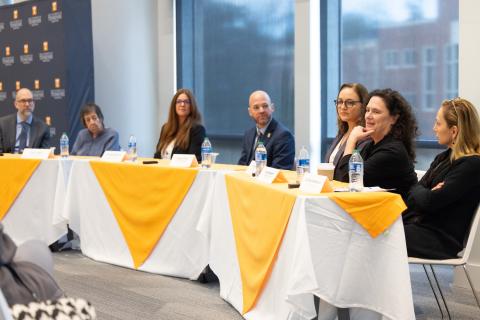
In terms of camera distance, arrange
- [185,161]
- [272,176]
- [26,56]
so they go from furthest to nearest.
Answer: [26,56], [185,161], [272,176]

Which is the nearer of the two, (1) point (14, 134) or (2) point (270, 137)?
(2) point (270, 137)

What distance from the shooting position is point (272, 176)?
3.27m

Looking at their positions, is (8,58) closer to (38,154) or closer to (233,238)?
(38,154)

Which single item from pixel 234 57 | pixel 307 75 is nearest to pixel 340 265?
pixel 307 75

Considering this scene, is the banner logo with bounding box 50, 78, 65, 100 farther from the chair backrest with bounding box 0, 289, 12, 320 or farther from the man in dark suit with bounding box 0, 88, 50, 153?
the chair backrest with bounding box 0, 289, 12, 320

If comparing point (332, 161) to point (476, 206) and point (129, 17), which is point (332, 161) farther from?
point (129, 17)

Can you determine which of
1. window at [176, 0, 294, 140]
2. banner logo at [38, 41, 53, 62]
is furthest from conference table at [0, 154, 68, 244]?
window at [176, 0, 294, 140]

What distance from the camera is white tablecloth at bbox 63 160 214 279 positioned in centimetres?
407

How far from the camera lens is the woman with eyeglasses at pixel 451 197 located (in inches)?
123

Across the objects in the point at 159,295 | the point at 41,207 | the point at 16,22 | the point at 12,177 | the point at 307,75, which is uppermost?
the point at 16,22

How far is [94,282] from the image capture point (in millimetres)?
4250

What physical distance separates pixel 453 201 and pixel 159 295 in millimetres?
1798

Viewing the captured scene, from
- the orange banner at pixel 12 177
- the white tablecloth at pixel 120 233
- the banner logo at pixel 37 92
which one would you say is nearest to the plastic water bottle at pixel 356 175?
the white tablecloth at pixel 120 233

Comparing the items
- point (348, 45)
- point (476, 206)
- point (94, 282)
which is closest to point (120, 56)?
point (348, 45)
